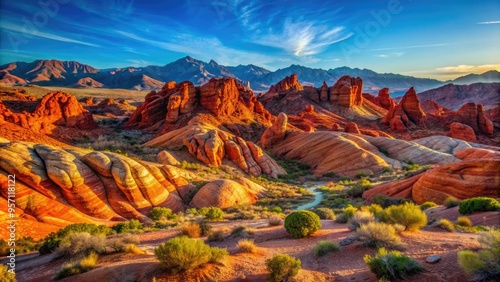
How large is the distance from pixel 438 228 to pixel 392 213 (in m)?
2.54

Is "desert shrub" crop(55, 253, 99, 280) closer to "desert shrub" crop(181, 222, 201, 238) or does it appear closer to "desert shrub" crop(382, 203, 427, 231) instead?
"desert shrub" crop(181, 222, 201, 238)

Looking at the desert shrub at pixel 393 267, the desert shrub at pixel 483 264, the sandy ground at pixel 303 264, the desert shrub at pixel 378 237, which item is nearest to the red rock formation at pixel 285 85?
the sandy ground at pixel 303 264

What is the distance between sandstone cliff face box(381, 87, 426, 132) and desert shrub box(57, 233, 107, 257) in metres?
80.8

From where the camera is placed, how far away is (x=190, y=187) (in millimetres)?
25547

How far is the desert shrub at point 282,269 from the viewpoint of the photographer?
7.02 metres

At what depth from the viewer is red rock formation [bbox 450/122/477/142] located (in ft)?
213

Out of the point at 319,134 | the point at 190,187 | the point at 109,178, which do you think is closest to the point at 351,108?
the point at 319,134

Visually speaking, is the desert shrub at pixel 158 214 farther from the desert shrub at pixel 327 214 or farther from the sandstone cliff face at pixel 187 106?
the sandstone cliff face at pixel 187 106

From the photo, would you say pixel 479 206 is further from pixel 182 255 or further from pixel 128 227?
pixel 128 227

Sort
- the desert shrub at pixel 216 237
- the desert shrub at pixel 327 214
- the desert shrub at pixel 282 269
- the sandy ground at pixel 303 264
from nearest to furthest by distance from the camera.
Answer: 1. the desert shrub at pixel 282 269
2. the sandy ground at pixel 303 264
3. the desert shrub at pixel 216 237
4. the desert shrub at pixel 327 214

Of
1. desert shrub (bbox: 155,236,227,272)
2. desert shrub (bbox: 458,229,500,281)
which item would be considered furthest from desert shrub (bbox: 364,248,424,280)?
desert shrub (bbox: 155,236,227,272)

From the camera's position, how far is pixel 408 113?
82188mm

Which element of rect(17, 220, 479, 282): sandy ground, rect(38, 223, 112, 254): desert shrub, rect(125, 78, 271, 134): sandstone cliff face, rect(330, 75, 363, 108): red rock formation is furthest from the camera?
rect(330, 75, 363, 108): red rock formation

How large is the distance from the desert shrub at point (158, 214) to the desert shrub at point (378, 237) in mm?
13919
